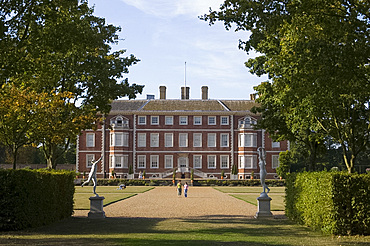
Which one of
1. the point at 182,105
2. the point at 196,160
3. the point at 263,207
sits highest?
the point at 182,105

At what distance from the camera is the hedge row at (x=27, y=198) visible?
1198 centimetres

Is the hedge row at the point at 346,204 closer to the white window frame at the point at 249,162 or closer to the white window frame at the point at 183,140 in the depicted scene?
the white window frame at the point at 249,162

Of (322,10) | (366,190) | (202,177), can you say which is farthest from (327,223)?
(202,177)

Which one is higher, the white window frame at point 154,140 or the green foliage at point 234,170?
the white window frame at point 154,140

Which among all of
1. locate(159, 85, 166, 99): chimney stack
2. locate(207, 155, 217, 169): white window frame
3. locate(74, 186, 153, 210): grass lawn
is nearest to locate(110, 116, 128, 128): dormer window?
locate(159, 85, 166, 99): chimney stack

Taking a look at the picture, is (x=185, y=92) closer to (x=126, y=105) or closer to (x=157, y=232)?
(x=126, y=105)

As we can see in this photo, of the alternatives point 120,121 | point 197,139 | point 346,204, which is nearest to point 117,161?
point 120,121

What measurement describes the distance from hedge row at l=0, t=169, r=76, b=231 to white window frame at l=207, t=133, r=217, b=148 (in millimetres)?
47331

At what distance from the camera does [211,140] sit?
6203 cm

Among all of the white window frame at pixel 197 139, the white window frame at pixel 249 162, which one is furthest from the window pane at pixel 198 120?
the white window frame at pixel 249 162

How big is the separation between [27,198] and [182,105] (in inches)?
1981

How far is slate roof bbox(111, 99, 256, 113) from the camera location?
62.0 m

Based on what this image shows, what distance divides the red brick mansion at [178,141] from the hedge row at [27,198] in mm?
46631

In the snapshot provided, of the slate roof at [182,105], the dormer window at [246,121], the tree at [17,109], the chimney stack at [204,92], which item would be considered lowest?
the tree at [17,109]
